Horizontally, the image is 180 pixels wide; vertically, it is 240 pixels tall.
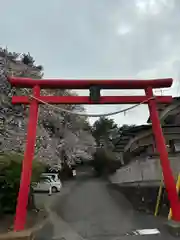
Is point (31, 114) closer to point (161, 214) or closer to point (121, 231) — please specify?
point (121, 231)

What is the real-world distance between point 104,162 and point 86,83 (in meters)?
31.3

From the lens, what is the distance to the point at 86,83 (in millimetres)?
9367

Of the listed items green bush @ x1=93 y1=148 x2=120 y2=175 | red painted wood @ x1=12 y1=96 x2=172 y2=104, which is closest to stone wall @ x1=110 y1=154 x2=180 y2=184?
red painted wood @ x1=12 y1=96 x2=172 y2=104

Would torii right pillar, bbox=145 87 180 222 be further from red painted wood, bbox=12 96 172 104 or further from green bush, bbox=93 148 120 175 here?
green bush, bbox=93 148 120 175

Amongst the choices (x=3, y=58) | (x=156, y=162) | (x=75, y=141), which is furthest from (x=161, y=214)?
(x=75, y=141)

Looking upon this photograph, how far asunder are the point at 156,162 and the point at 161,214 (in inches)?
110

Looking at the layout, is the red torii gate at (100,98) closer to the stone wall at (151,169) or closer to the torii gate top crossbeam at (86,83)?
the torii gate top crossbeam at (86,83)

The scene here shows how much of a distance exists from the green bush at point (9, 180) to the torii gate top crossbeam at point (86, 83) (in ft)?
10.4

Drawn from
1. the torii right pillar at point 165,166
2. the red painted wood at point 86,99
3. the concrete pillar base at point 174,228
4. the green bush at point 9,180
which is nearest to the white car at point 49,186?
the green bush at point 9,180

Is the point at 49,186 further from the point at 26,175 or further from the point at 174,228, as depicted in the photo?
the point at 174,228

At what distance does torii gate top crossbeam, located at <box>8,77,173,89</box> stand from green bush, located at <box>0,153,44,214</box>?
3.16m

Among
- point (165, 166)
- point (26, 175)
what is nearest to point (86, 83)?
point (26, 175)

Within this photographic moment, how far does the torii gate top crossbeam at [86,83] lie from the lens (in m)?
9.22

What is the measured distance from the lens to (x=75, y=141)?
2639cm
